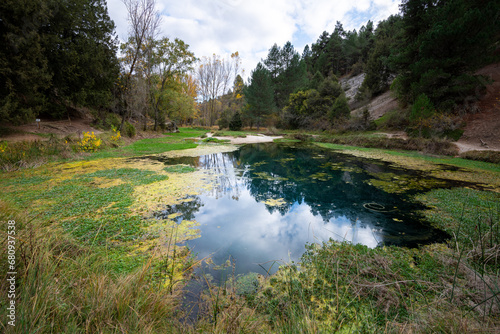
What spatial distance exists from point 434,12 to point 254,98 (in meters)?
20.2

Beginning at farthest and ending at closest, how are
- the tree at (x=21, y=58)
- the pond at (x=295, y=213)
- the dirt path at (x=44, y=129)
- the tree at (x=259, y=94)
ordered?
the tree at (x=259, y=94) < the dirt path at (x=44, y=129) < the tree at (x=21, y=58) < the pond at (x=295, y=213)

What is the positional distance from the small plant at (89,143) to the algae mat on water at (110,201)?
8.42 feet

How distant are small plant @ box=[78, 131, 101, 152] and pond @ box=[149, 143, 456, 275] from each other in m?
6.57

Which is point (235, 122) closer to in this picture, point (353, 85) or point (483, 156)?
point (353, 85)

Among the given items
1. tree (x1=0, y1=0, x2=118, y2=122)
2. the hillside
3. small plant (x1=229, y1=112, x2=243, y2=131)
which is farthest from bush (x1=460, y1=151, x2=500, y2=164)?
small plant (x1=229, y1=112, x2=243, y2=131)

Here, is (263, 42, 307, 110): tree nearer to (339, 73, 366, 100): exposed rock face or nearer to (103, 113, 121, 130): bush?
(339, 73, 366, 100): exposed rock face

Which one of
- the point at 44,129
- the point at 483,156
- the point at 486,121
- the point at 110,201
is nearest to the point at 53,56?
the point at 44,129

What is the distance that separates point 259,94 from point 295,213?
28.1m

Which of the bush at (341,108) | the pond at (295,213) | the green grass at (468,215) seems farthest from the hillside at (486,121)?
the green grass at (468,215)

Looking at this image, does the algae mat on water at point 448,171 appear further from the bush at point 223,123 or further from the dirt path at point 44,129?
the bush at point 223,123

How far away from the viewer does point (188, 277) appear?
7.71ft

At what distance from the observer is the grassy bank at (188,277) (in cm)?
133

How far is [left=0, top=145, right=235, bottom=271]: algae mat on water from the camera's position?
286 centimetres

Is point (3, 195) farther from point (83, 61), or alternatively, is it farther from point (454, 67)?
point (454, 67)
